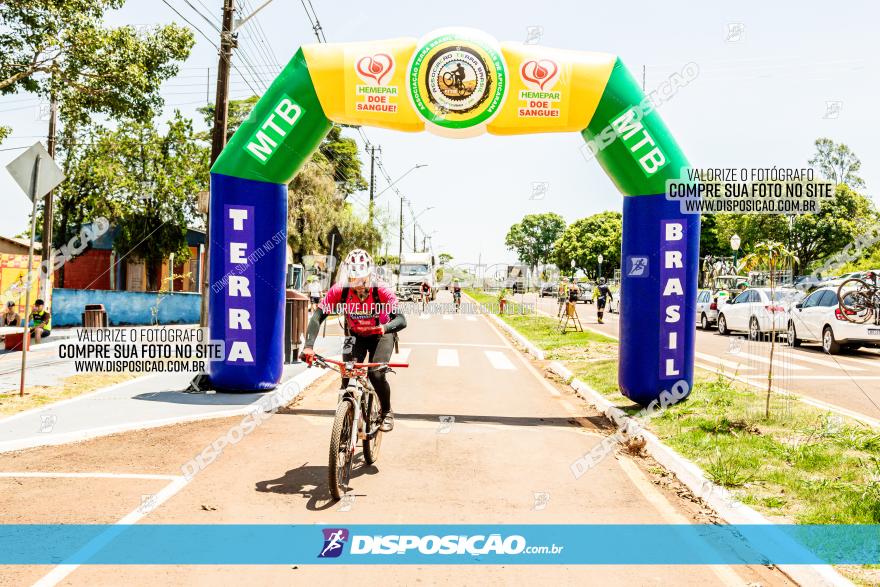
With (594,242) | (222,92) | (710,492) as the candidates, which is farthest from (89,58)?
(594,242)

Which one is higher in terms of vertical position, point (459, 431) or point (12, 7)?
point (12, 7)

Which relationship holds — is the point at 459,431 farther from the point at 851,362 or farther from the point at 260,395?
the point at 851,362

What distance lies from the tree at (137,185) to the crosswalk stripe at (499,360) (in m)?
22.2

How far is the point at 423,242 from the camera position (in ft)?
435

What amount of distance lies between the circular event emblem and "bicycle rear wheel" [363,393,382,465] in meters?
5.10

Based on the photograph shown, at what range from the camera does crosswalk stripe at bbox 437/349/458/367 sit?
16.1 meters

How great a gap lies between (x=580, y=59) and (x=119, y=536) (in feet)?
27.1

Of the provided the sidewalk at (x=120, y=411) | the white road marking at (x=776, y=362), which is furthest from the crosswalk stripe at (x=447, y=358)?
the white road marking at (x=776, y=362)

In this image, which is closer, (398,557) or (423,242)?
(398,557)

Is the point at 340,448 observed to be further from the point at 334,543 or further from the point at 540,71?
the point at 540,71

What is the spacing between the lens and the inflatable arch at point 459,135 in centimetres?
980

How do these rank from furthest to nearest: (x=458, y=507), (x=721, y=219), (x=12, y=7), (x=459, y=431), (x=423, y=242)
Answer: (x=423, y=242) → (x=721, y=219) → (x=12, y=7) → (x=459, y=431) → (x=458, y=507)

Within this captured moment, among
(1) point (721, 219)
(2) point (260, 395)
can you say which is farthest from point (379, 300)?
(1) point (721, 219)

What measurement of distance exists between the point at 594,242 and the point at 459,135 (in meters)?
86.7
